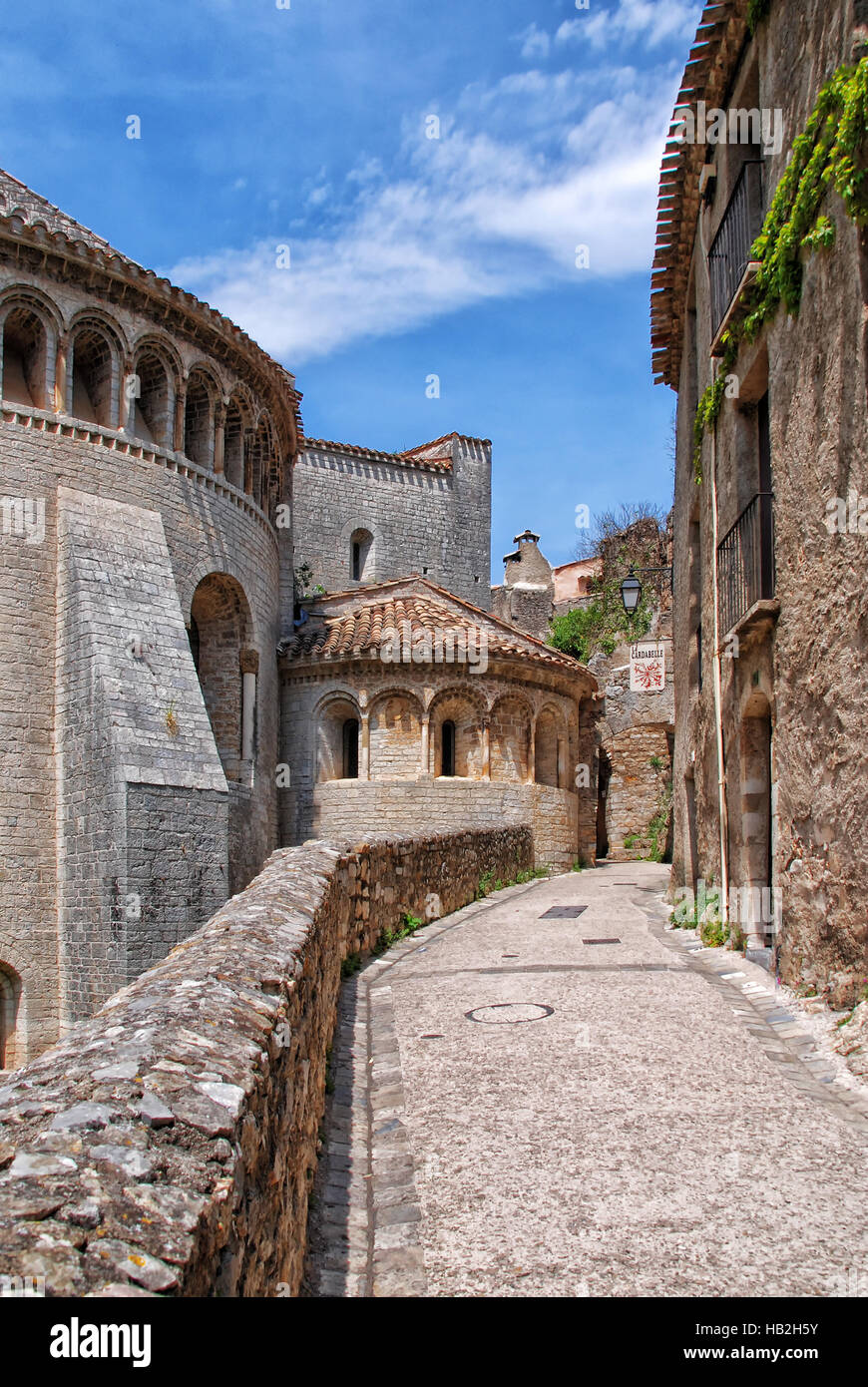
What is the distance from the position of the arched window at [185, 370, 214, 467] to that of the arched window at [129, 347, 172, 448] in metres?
0.81

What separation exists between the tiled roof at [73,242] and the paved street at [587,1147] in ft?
39.0

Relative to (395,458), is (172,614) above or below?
below

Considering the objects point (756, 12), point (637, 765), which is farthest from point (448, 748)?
point (756, 12)

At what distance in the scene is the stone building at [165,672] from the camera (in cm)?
1401

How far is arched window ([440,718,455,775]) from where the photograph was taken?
22703 mm

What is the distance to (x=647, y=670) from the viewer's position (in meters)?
25.3

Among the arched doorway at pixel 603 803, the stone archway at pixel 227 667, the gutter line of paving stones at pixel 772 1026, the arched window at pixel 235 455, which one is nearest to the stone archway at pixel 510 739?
the stone archway at pixel 227 667

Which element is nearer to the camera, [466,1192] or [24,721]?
[466,1192]

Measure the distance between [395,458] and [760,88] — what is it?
945 inches

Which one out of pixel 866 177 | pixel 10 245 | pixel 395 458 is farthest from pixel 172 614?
pixel 395 458

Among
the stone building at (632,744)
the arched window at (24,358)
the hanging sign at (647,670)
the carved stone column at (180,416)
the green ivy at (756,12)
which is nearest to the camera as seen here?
the green ivy at (756,12)

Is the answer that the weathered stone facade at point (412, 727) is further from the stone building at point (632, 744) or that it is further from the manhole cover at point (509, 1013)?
the manhole cover at point (509, 1013)
